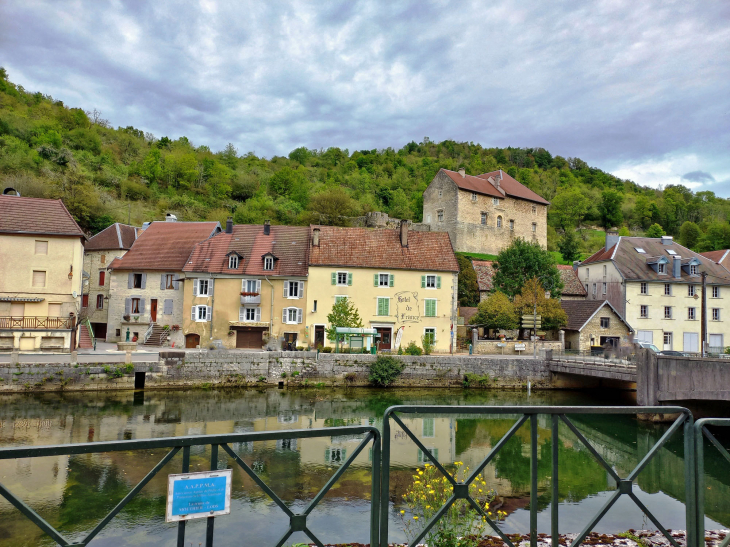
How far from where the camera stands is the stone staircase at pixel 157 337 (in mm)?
31609

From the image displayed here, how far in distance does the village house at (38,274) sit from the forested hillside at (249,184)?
67.0 feet

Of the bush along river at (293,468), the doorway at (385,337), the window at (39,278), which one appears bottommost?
the bush along river at (293,468)

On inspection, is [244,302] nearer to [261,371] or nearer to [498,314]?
[261,371]

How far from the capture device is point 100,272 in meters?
37.0

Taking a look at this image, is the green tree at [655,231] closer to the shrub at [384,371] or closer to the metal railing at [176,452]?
the shrub at [384,371]

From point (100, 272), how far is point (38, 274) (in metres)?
10.8

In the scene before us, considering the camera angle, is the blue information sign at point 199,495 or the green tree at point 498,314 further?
the green tree at point 498,314

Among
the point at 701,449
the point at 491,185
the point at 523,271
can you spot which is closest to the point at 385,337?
the point at 523,271

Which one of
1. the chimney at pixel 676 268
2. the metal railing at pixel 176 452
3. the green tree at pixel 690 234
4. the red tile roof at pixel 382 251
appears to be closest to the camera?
the metal railing at pixel 176 452

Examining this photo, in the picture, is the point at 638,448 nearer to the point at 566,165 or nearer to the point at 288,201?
the point at 288,201

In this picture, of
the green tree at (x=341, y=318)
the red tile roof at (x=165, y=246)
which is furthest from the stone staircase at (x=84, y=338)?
the green tree at (x=341, y=318)

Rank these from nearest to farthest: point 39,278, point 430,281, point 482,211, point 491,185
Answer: point 39,278
point 430,281
point 482,211
point 491,185

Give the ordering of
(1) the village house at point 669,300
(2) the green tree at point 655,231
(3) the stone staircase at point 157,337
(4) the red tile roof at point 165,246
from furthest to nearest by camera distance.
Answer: (2) the green tree at point 655,231
(1) the village house at point 669,300
(4) the red tile roof at point 165,246
(3) the stone staircase at point 157,337

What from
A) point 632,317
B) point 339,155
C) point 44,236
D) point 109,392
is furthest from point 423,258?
point 339,155
